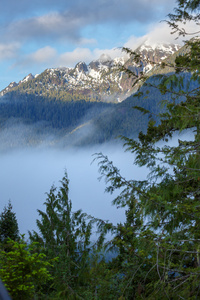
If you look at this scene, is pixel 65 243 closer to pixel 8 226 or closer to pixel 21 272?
pixel 21 272

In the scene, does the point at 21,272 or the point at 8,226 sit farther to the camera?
the point at 8,226

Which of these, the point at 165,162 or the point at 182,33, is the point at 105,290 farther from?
the point at 182,33

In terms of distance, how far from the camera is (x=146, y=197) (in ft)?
19.6

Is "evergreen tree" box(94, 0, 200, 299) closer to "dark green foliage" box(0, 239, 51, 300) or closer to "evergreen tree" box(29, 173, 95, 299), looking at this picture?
"dark green foliage" box(0, 239, 51, 300)

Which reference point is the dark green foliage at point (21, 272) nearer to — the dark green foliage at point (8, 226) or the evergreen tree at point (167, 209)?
the evergreen tree at point (167, 209)

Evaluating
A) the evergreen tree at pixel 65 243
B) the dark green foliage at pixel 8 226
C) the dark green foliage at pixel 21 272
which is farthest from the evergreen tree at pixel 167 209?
the dark green foliage at pixel 8 226

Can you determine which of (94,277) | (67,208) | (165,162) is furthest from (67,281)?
(165,162)

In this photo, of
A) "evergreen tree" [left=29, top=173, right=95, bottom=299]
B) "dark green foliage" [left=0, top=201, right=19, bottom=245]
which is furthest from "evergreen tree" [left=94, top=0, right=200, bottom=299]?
"dark green foliage" [left=0, top=201, right=19, bottom=245]

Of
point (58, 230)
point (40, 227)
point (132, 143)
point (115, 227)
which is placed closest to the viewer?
point (115, 227)

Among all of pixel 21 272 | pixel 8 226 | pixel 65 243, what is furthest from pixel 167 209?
pixel 8 226

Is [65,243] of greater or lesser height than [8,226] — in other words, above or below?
below

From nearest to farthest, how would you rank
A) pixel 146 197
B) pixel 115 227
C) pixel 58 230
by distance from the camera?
pixel 146 197, pixel 115 227, pixel 58 230

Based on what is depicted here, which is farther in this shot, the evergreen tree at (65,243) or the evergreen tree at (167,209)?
the evergreen tree at (65,243)

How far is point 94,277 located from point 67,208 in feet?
15.3
